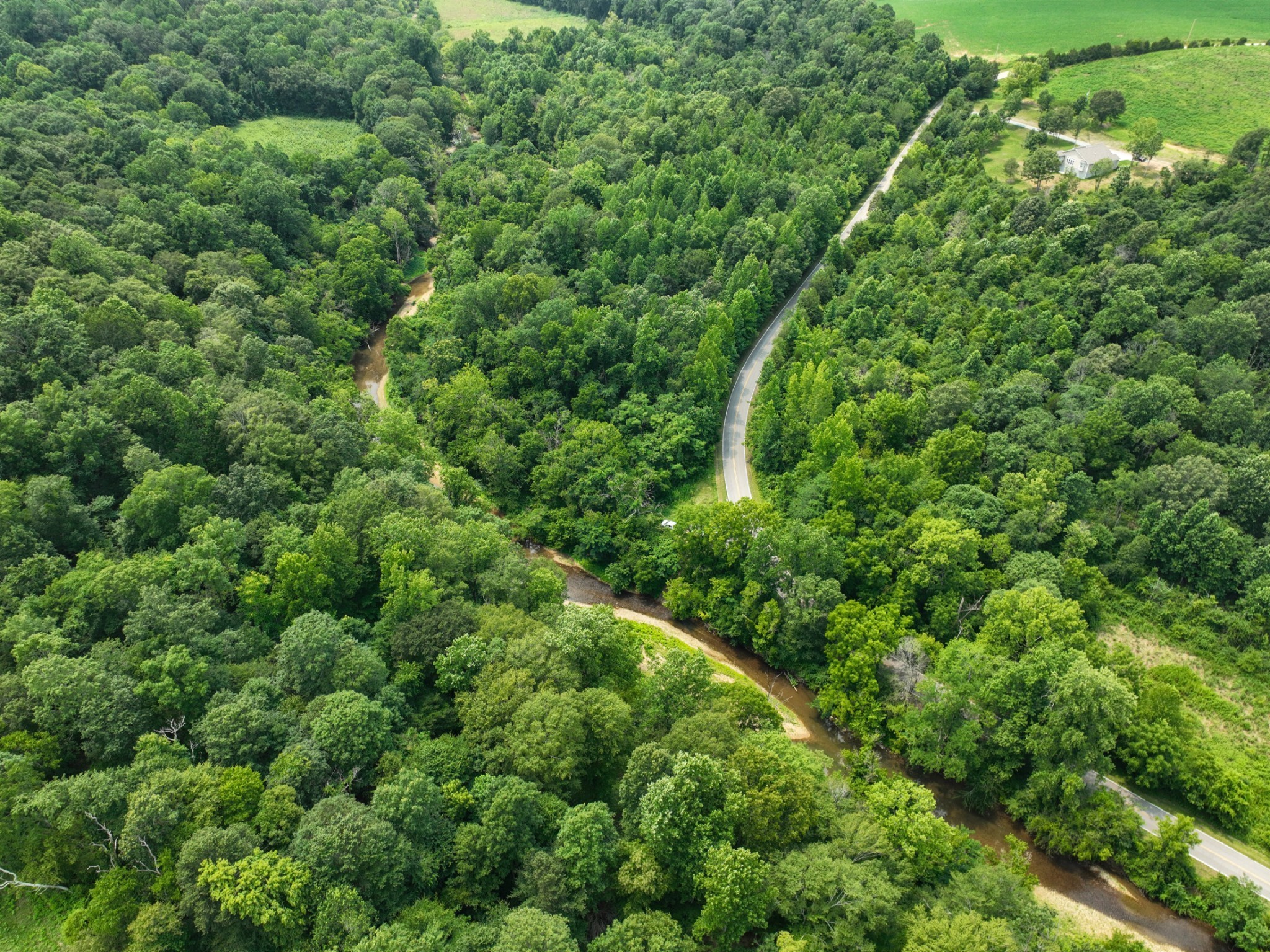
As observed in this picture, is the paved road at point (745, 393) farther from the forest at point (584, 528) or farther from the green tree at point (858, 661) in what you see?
the green tree at point (858, 661)

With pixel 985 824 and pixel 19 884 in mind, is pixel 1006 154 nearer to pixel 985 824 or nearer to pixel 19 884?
pixel 985 824

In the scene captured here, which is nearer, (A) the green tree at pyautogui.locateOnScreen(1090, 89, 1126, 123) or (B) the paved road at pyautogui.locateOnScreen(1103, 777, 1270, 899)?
(B) the paved road at pyautogui.locateOnScreen(1103, 777, 1270, 899)

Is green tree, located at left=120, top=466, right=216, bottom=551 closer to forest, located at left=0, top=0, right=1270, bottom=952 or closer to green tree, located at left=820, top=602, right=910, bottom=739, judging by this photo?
forest, located at left=0, top=0, right=1270, bottom=952

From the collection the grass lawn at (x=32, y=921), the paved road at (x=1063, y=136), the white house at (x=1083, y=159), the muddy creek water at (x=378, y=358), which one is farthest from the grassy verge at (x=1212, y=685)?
the muddy creek water at (x=378, y=358)

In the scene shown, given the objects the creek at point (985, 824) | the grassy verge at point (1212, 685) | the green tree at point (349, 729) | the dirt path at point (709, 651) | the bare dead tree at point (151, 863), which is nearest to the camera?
the bare dead tree at point (151, 863)

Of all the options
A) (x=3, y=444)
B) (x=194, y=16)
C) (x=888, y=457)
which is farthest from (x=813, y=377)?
(x=194, y=16)

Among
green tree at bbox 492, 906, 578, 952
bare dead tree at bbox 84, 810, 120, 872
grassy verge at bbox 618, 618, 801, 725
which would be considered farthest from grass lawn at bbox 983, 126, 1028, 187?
bare dead tree at bbox 84, 810, 120, 872

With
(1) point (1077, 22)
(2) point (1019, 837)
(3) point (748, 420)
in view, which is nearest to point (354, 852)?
(2) point (1019, 837)
